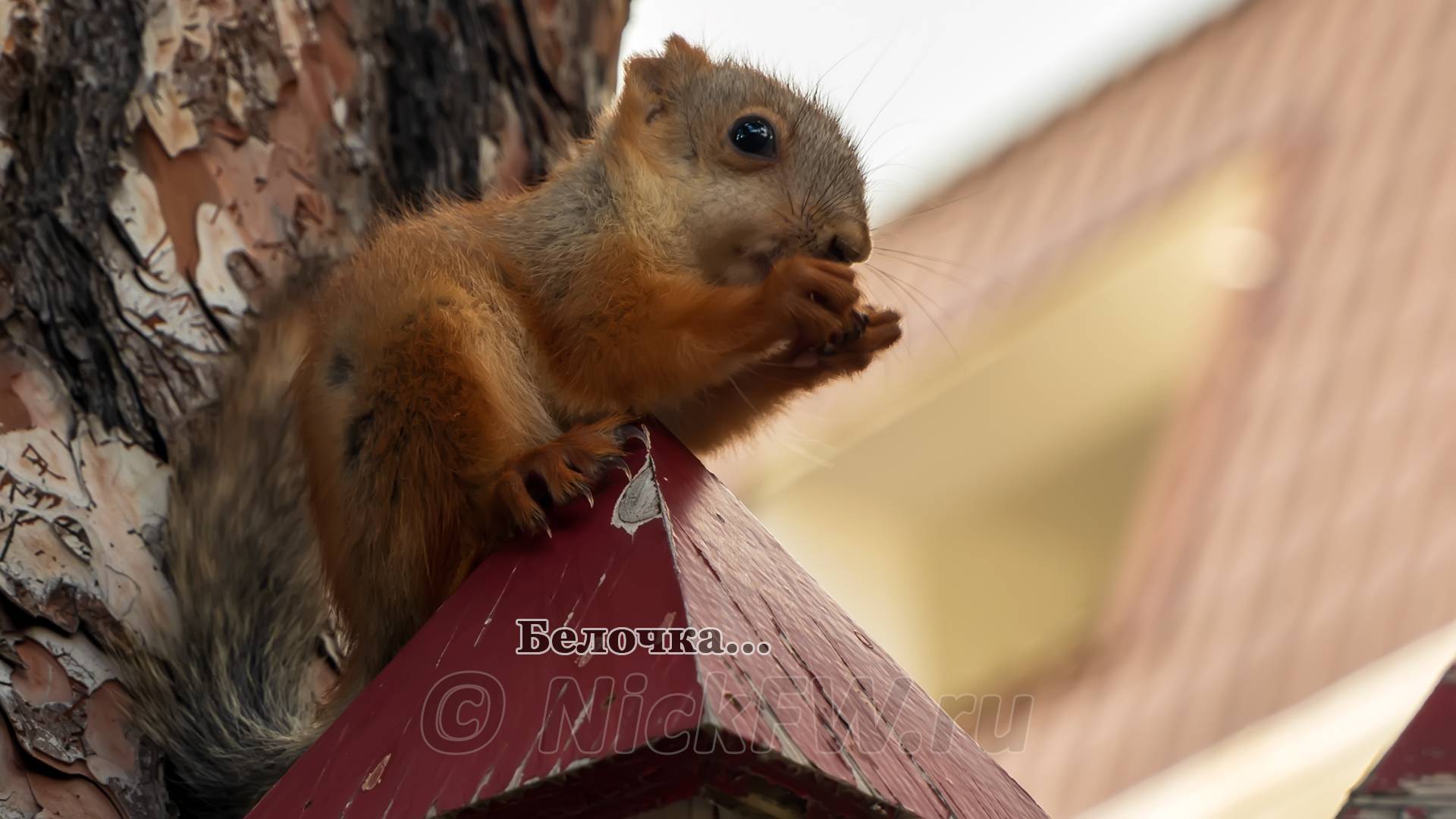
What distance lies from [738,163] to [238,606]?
73 centimetres

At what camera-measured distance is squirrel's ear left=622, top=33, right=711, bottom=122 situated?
5.83 feet

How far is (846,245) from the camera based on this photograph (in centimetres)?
154

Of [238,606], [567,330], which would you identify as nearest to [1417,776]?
[567,330]

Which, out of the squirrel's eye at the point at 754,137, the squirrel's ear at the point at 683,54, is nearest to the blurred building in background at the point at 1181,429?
the squirrel's ear at the point at 683,54

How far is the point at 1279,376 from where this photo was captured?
10.7 feet

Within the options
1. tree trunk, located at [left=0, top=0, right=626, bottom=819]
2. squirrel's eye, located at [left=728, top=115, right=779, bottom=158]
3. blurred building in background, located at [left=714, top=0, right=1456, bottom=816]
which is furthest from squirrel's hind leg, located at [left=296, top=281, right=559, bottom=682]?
blurred building in background, located at [left=714, top=0, right=1456, bottom=816]

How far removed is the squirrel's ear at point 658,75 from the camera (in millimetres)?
1778

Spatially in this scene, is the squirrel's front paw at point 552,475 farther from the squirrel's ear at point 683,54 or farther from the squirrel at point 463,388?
the squirrel's ear at point 683,54

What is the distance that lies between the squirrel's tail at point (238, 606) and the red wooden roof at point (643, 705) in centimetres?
51

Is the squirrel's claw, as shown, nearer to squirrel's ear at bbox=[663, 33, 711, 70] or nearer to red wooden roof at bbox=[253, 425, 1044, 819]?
red wooden roof at bbox=[253, 425, 1044, 819]

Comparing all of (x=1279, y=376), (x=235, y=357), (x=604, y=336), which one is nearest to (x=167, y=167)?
(x=235, y=357)

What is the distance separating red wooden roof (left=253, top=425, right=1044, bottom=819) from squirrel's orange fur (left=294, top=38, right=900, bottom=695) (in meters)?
0.12

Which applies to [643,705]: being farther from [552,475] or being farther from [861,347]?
Answer: [861,347]

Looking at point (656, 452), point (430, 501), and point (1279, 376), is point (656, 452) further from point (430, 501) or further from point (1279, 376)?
point (1279, 376)
